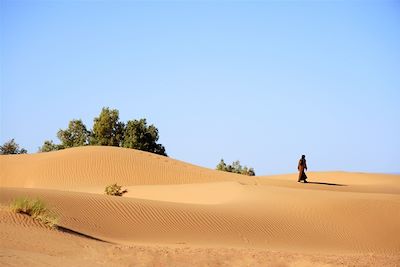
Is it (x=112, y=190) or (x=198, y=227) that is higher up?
(x=112, y=190)

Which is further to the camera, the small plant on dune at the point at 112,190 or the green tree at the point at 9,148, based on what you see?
the green tree at the point at 9,148

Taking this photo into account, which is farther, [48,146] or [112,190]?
[48,146]

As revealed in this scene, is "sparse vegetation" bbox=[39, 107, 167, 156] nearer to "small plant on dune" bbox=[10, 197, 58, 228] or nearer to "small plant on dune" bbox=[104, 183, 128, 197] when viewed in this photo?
"small plant on dune" bbox=[104, 183, 128, 197]

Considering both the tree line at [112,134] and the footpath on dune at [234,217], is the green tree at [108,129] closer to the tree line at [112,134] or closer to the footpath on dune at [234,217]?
the tree line at [112,134]

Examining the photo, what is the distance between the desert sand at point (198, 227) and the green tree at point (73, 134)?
23.5 meters

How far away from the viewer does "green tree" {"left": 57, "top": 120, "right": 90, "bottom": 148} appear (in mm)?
58375

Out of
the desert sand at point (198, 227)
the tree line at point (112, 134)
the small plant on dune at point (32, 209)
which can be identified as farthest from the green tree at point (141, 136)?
the small plant on dune at point (32, 209)

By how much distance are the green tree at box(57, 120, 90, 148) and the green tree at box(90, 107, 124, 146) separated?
1.98 m

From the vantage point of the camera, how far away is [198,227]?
17.9 metres

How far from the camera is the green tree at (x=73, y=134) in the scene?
5838cm

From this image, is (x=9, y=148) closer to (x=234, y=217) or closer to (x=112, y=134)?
(x=112, y=134)

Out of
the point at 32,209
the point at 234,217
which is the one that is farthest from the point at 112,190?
the point at 32,209

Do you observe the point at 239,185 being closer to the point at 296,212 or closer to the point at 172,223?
the point at 296,212

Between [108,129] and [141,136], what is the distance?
3089 mm
